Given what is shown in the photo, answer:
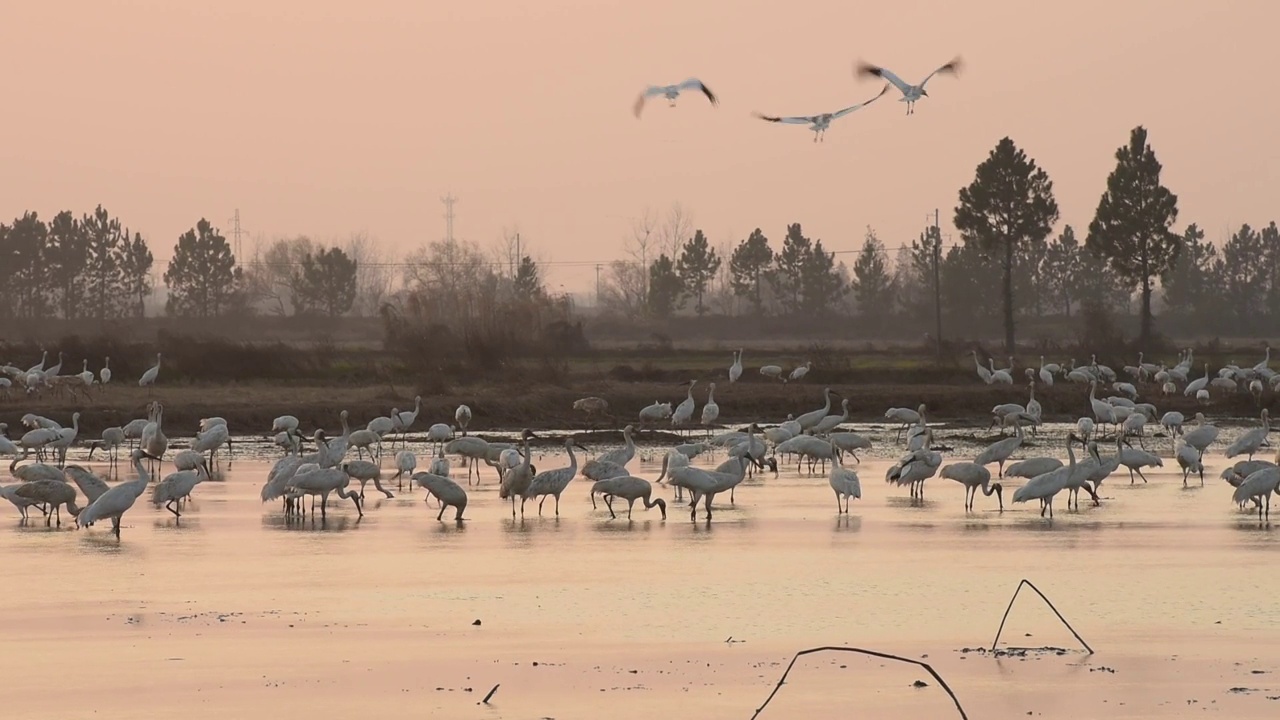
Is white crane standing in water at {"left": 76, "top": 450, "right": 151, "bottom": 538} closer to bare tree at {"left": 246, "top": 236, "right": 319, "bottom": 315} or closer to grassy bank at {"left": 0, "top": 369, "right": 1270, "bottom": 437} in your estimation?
grassy bank at {"left": 0, "top": 369, "right": 1270, "bottom": 437}

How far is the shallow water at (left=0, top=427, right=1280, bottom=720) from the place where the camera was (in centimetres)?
1059

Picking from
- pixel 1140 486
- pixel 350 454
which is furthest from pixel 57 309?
pixel 1140 486

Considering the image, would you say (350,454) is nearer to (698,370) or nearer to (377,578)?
(377,578)

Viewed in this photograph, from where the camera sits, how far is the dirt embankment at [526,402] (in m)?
37.1

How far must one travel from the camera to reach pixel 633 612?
13.8 metres

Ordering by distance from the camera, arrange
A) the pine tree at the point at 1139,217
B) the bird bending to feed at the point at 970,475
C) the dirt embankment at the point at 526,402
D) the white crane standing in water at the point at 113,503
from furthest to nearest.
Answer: the pine tree at the point at 1139,217, the dirt embankment at the point at 526,402, the bird bending to feed at the point at 970,475, the white crane standing in water at the point at 113,503

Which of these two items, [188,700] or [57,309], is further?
[57,309]

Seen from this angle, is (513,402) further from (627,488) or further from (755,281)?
(755,281)

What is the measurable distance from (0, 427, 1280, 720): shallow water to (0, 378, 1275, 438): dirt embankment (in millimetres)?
15640

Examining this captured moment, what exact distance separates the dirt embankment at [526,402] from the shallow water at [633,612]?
15.6 m

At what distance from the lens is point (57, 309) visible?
11662 cm

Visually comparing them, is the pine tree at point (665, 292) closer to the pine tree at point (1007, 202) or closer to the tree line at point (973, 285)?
the tree line at point (973, 285)

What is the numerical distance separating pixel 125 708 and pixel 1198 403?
127 feet

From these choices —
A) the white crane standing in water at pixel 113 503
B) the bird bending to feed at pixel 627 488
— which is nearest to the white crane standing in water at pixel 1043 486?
the bird bending to feed at pixel 627 488
